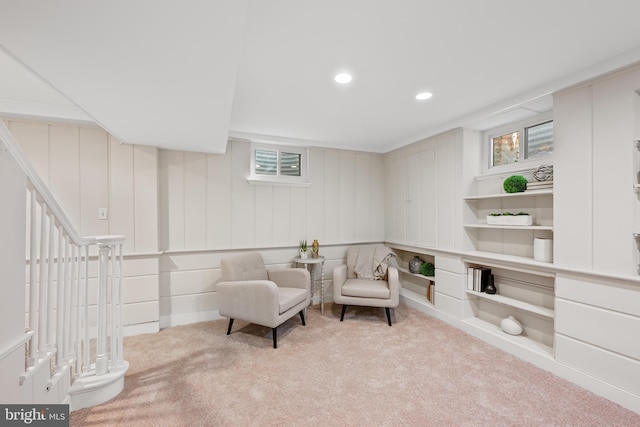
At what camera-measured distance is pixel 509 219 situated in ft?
8.51

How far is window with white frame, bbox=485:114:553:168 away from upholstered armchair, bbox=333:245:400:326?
1.68 m

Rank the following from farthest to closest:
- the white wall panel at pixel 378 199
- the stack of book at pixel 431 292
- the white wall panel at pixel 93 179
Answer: the white wall panel at pixel 378 199 → the stack of book at pixel 431 292 → the white wall panel at pixel 93 179

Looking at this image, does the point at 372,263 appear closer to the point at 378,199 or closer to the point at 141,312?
the point at 378,199

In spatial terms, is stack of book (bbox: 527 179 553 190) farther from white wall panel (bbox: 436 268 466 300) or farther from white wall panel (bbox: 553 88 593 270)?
white wall panel (bbox: 436 268 466 300)

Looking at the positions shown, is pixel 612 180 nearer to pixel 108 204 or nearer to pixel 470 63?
pixel 470 63

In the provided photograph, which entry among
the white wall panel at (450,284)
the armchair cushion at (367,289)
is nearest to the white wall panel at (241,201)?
the armchair cushion at (367,289)

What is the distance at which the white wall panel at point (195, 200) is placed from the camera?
10.6ft

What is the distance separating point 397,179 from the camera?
13.1ft

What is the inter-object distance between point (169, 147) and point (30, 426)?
2545 millimetres

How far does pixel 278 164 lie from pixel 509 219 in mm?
2713

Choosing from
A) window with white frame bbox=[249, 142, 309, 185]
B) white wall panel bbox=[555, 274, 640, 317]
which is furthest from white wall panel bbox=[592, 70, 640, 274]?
window with white frame bbox=[249, 142, 309, 185]

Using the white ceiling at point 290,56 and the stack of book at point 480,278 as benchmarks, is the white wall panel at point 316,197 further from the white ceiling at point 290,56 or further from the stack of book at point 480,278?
the stack of book at point 480,278

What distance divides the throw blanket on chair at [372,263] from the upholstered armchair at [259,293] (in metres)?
0.85

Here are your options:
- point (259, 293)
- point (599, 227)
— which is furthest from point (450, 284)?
point (259, 293)
